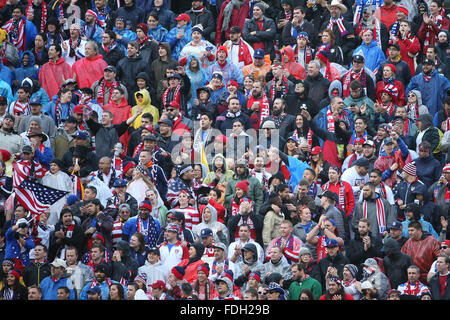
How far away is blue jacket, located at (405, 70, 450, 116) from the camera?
67.2 ft

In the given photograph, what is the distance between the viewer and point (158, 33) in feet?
72.8

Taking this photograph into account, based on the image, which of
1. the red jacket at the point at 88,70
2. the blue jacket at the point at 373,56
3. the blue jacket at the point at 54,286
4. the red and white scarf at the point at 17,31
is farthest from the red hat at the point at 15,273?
the blue jacket at the point at 373,56

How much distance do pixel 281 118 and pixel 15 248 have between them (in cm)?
477

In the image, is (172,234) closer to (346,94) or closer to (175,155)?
(175,155)

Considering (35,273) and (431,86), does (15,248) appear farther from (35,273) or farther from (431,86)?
(431,86)

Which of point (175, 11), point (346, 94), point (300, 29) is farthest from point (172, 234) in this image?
point (175, 11)

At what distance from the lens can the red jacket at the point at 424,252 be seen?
17.1 metres

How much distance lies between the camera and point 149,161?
18719mm

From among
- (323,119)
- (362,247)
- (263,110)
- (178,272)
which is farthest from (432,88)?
(178,272)

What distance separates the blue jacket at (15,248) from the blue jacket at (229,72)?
16.8ft

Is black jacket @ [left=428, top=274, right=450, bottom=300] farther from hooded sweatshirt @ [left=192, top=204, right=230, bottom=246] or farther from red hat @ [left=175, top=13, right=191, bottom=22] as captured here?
red hat @ [left=175, top=13, right=191, bottom=22]

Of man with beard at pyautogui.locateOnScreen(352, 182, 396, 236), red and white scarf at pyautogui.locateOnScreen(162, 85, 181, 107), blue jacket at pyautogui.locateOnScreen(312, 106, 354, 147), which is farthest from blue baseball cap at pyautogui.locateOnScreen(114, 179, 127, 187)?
blue jacket at pyautogui.locateOnScreen(312, 106, 354, 147)
